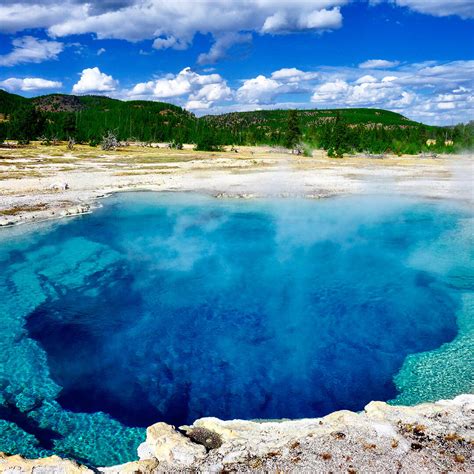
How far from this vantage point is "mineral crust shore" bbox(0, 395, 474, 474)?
5191 mm

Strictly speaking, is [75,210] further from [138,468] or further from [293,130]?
[293,130]

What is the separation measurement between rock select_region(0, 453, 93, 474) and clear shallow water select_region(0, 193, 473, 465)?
1377 millimetres

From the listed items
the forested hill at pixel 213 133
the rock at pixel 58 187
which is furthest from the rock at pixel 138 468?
the forested hill at pixel 213 133

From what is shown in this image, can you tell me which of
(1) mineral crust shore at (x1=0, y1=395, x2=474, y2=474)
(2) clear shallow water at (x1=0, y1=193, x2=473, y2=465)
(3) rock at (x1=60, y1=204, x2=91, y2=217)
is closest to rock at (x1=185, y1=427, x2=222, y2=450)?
(1) mineral crust shore at (x1=0, y1=395, x2=474, y2=474)

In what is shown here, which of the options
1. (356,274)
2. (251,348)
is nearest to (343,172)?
(356,274)

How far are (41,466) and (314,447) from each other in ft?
10.9

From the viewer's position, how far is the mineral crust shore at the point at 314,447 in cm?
519

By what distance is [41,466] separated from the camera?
208 inches

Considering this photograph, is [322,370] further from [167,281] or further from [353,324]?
[167,281]

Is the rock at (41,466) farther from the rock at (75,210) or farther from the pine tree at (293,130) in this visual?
the pine tree at (293,130)

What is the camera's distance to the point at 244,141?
96.3m

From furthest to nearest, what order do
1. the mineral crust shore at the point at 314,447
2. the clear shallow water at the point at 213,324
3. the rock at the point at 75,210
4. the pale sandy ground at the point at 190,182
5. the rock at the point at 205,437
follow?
the pale sandy ground at the point at 190,182 → the rock at the point at 75,210 → the clear shallow water at the point at 213,324 → the rock at the point at 205,437 → the mineral crust shore at the point at 314,447

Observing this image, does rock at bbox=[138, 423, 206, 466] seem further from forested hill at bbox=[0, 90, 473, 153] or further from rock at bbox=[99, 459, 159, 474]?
forested hill at bbox=[0, 90, 473, 153]

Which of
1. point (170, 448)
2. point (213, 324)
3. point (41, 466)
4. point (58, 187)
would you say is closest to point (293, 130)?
point (58, 187)
